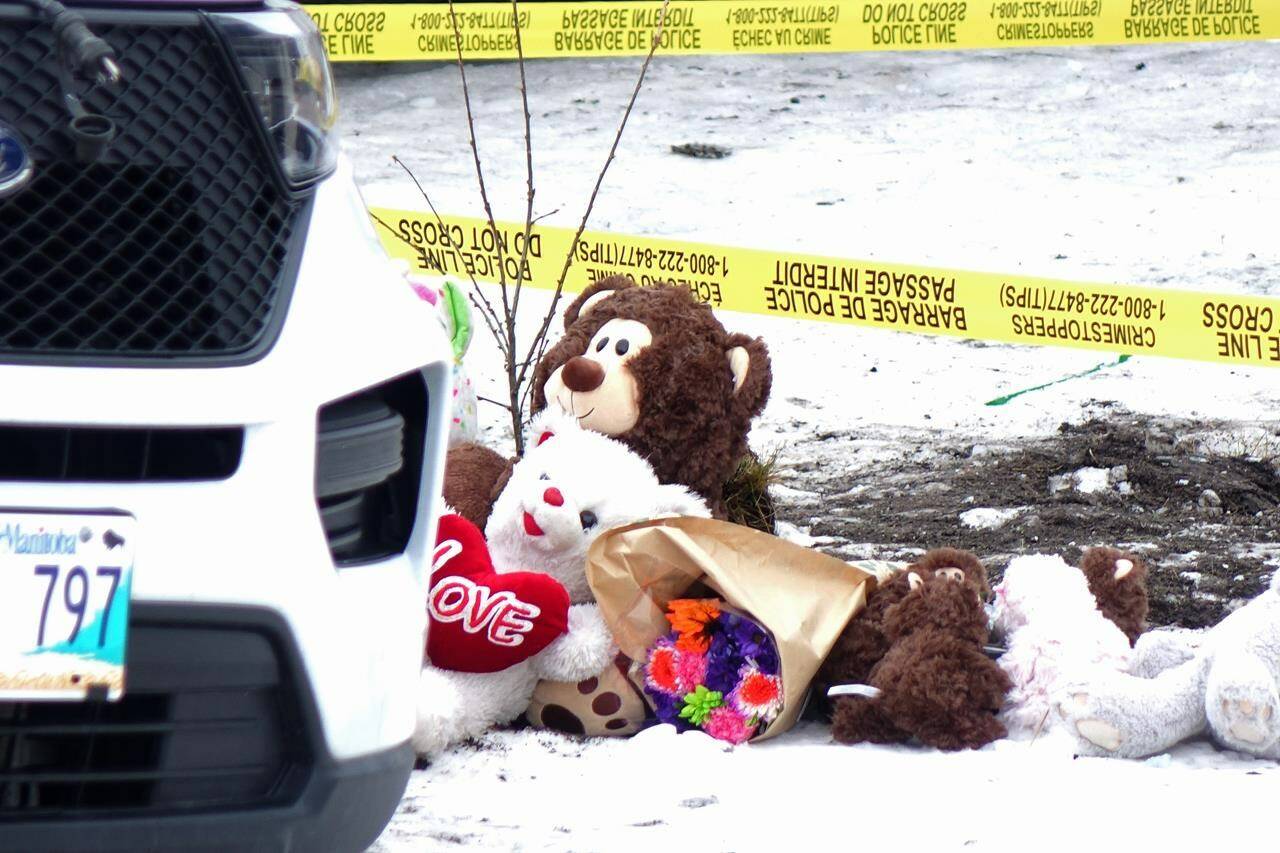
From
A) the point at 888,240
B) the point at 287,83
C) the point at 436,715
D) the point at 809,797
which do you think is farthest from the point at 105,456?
the point at 888,240

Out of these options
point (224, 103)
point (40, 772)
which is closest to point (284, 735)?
point (40, 772)

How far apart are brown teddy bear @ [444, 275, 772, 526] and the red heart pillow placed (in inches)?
19.3

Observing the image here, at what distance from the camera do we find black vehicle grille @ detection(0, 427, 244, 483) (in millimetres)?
1683

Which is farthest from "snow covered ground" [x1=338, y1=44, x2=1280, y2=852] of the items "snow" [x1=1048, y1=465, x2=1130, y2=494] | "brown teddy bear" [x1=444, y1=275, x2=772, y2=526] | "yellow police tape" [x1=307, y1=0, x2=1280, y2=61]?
"yellow police tape" [x1=307, y1=0, x2=1280, y2=61]

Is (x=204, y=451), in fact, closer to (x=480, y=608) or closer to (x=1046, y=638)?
(x=480, y=608)

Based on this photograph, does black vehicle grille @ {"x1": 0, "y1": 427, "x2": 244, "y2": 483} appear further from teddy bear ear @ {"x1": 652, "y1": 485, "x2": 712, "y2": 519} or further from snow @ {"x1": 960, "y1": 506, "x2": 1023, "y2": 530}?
snow @ {"x1": 960, "y1": 506, "x2": 1023, "y2": 530}

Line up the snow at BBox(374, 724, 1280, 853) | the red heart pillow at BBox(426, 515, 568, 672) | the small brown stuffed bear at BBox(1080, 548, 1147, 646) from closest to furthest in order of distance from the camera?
the snow at BBox(374, 724, 1280, 853) → the red heart pillow at BBox(426, 515, 568, 672) → the small brown stuffed bear at BBox(1080, 548, 1147, 646)

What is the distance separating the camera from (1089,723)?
2.80 m

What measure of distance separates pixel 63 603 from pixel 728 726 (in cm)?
153

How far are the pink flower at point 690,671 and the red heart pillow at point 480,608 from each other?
24 cm

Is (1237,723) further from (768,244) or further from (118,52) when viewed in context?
(768,244)

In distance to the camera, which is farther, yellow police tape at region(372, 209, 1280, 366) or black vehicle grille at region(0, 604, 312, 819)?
yellow police tape at region(372, 209, 1280, 366)

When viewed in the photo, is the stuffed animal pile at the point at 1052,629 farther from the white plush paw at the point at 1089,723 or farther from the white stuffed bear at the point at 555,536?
the white stuffed bear at the point at 555,536

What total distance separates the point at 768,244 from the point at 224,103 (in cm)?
585
